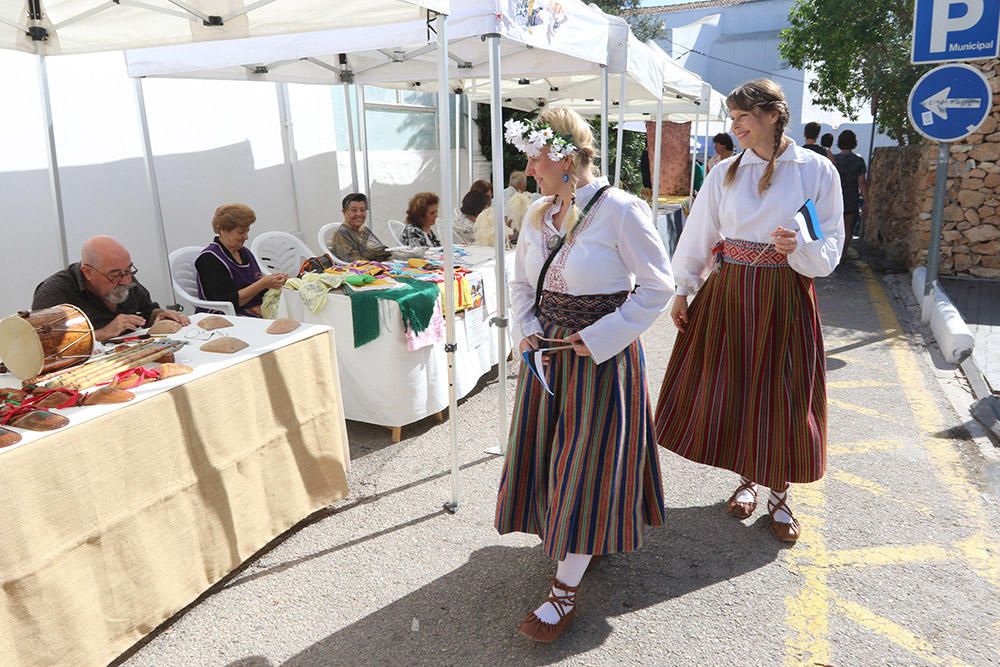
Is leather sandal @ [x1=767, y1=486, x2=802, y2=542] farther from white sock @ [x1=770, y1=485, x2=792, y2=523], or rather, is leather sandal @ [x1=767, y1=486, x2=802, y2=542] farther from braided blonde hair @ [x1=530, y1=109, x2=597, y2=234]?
braided blonde hair @ [x1=530, y1=109, x2=597, y2=234]

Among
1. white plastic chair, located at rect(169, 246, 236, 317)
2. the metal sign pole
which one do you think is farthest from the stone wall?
white plastic chair, located at rect(169, 246, 236, 317)

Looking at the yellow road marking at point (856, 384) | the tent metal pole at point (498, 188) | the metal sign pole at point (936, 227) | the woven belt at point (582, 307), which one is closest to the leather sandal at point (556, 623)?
the woven belt at point (582, 307)

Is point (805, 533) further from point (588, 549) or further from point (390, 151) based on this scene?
point (390, 151)

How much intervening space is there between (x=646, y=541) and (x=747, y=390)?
29.3 inches

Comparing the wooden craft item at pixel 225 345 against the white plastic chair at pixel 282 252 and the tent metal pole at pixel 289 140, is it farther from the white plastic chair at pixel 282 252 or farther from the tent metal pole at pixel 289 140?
the tent metal pole at pixel 289 140

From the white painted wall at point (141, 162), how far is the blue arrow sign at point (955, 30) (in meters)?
5.77

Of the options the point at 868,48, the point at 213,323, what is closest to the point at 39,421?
the point at 213,323

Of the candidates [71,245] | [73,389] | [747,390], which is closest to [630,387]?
[747,390]

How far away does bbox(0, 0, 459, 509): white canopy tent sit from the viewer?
3152 millimetres

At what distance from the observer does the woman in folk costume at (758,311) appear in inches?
107

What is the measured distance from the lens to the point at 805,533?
3.06 meters

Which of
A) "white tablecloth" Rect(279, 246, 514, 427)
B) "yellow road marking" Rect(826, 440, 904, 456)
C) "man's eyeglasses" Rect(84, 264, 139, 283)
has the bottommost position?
"yellow road marking" Rect(826, 440, 904, 456)

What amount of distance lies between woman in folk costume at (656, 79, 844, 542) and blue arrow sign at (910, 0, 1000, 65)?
3.71 m

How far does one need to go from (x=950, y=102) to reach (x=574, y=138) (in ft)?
14.6
